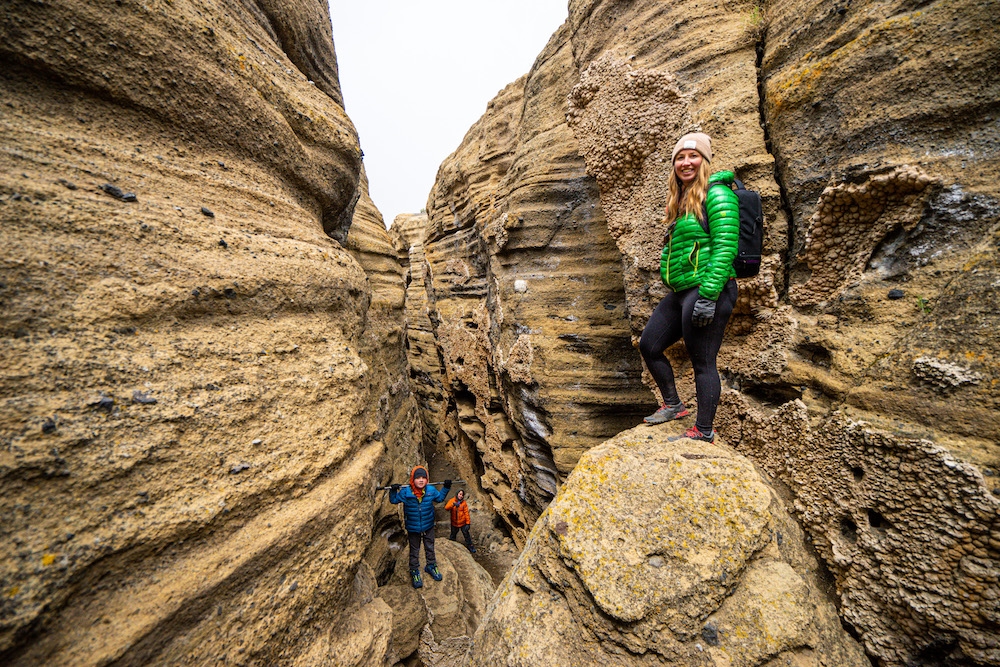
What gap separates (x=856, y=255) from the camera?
253 centimetres

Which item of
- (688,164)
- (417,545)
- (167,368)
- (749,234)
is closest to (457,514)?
(417,545)

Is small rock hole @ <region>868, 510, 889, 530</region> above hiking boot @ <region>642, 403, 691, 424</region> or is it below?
below

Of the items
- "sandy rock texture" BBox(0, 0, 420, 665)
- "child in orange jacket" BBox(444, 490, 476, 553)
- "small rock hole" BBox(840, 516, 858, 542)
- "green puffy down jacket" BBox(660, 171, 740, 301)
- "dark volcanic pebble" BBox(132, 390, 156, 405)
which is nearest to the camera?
"sandy rock texture" BBox(0, 0, 420, 665)

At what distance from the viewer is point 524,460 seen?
22.8 ft

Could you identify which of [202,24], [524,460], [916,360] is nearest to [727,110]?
[916,360]

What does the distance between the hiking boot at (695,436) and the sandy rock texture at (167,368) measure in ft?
8.13

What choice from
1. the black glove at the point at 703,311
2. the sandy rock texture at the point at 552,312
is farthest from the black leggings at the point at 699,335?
the sandy rock texture at the point at 552,312

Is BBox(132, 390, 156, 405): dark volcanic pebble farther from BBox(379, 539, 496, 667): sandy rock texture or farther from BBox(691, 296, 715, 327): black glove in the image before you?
BBox(379, 539, 496, 667): sandy rock texture

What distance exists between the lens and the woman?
100 inches

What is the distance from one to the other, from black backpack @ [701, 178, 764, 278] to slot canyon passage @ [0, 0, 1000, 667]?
1.29ft

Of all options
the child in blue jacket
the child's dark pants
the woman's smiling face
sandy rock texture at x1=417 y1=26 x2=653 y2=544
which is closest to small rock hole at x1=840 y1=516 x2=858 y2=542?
the woman's smiling face

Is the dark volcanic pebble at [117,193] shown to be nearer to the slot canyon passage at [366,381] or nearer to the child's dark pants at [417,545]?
the slot canyon passage at [366,381]

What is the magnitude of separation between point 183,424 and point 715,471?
10.6 ft

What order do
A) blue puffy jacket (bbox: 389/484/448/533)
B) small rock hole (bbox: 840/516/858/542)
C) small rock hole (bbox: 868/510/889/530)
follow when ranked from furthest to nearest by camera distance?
blue puffy jacket (bbox: 389/484/448/533) → small rock hole (bbox: 840/516/858/542) → small rock hole (bbox: 868/510/889/530)
